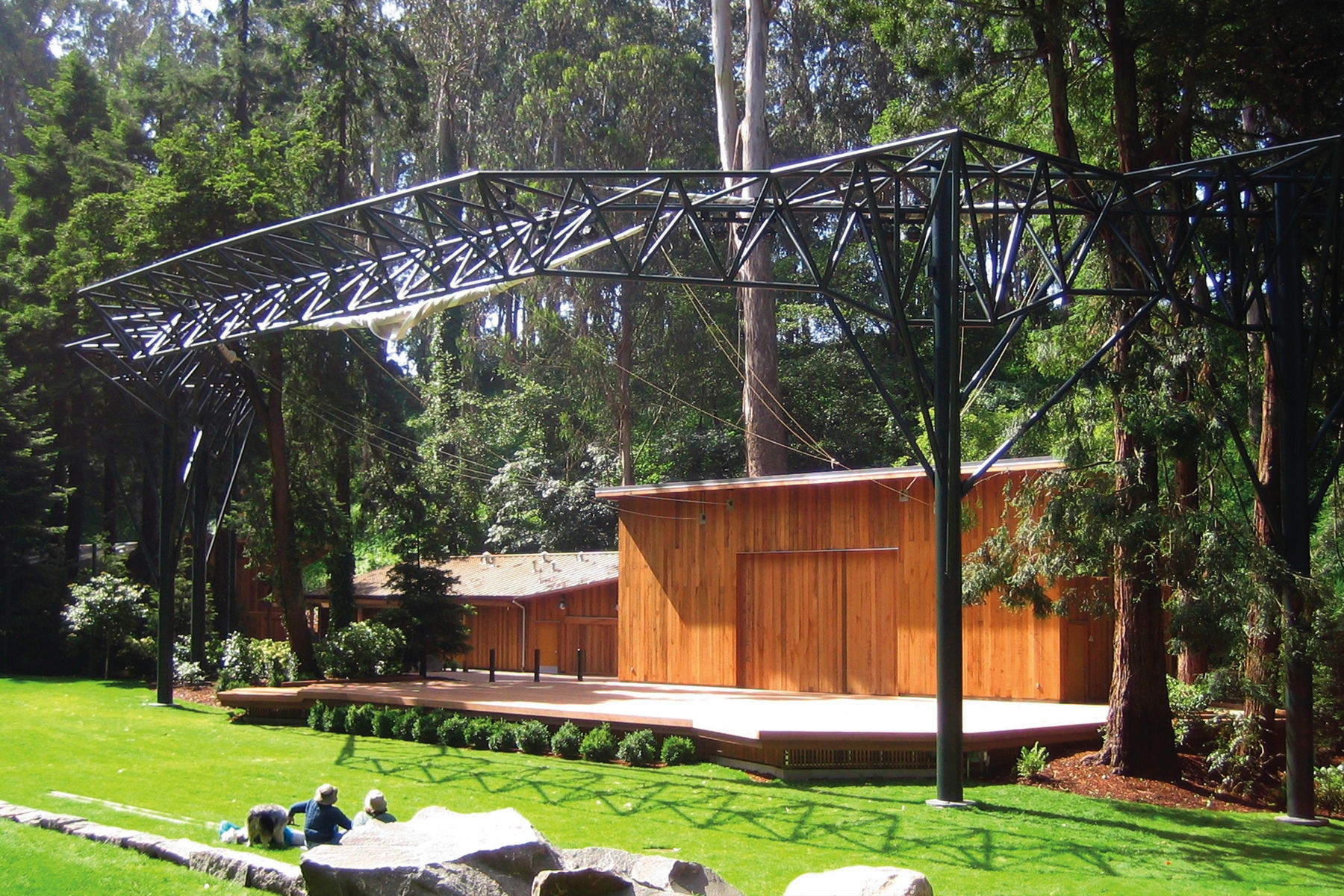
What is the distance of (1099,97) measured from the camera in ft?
50.3

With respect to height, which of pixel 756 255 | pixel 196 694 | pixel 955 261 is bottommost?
pixel 196 694

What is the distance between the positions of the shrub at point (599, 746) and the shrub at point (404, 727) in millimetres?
3204

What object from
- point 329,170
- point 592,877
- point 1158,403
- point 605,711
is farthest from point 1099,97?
point 329,170

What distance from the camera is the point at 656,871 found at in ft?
21.5

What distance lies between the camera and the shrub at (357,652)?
2131cm

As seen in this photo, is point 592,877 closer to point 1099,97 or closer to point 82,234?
point 1099,97

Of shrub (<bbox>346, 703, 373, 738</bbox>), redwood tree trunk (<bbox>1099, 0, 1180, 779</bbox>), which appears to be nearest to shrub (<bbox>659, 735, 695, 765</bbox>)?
redwood tree trunk (<bbox>1099, 0, 1180, 779</bbox>)

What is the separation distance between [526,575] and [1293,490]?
21177 mm

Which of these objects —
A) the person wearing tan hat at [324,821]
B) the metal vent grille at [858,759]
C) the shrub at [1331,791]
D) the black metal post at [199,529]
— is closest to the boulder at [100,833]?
the person wearing tan hat at [324,821]

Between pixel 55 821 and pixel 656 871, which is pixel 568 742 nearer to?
pixel 55 821

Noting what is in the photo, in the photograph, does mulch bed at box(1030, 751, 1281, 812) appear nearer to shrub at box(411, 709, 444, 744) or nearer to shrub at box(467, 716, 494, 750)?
shrub at box(467, 716, 494, 750)

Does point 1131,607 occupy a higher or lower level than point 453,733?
higher

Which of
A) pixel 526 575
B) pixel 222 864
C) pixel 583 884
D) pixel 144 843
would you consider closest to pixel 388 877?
pixel 583 884

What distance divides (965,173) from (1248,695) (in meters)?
5.60
